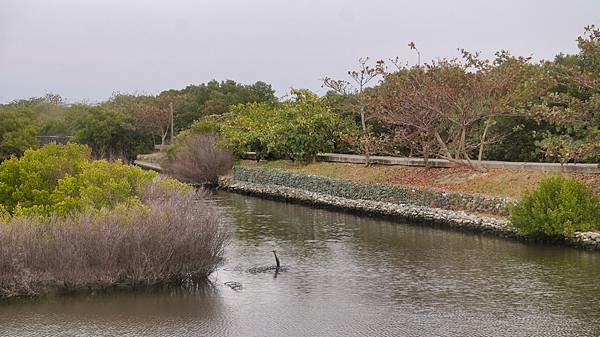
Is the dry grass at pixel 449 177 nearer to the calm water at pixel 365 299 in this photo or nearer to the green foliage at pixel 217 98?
the calm water at pixel 365 299

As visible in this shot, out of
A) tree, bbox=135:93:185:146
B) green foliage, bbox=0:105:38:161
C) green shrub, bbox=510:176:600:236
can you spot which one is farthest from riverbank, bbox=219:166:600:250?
tree, bbox=135:93:185:146

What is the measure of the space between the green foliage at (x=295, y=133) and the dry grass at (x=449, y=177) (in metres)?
1.47

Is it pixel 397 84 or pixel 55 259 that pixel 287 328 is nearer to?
pixel 55 259

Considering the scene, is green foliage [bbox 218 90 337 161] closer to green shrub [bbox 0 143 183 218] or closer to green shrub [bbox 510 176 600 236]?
green shrub [bbox 510 176 600 236]

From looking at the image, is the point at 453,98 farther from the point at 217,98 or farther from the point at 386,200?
the point at 217,98

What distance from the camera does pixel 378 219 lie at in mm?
31000

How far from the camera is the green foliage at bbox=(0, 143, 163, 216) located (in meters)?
19.6

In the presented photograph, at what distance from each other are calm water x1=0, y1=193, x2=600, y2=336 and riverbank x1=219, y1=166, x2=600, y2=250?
1.65 m

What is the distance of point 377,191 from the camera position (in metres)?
33.5

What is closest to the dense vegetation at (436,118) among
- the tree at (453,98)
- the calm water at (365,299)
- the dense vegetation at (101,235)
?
the tree at (453,98)

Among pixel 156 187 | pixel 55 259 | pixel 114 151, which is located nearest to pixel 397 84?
pixel 156 187

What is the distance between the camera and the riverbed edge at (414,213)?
22.9 m

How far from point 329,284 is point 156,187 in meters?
6.62

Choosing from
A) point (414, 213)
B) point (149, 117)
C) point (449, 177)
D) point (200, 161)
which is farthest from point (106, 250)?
point (149, 117)
